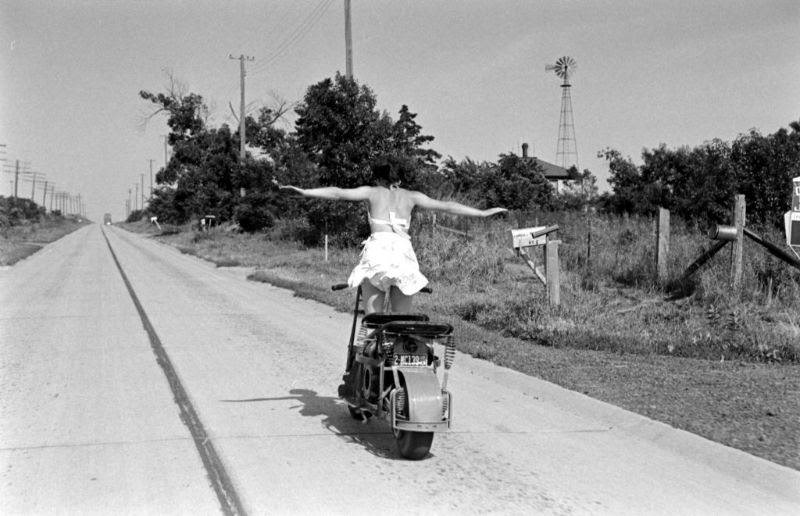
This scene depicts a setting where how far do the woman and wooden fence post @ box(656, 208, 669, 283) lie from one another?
796cm

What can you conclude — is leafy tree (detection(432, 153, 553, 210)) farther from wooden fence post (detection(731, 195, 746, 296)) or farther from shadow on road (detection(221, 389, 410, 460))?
shadow on road (detection(221, 389, 410, 460))

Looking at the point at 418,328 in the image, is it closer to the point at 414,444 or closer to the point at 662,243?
the point at 414,444

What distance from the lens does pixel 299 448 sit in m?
5.17

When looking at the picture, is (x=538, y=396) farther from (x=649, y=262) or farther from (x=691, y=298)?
(x=649, y=262)

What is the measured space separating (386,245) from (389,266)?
0.16 m

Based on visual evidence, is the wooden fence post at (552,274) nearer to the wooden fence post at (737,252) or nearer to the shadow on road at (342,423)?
the wooden fence post at (737,252)

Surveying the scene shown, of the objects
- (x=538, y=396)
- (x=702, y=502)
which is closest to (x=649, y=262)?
(x=538, y=396)

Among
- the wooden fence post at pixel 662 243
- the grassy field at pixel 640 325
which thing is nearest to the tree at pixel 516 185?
the grassy field at pixel 640 325

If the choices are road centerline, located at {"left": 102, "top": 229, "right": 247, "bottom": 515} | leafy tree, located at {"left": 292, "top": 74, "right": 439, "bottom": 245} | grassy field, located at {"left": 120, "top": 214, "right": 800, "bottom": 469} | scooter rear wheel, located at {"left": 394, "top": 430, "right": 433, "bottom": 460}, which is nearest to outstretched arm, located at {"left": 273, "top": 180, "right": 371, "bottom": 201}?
scooter rear wheel, located at {"left": 394, "top": 430, "right": 433, "bottom": 460}

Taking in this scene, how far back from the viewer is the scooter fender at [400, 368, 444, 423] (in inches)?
185

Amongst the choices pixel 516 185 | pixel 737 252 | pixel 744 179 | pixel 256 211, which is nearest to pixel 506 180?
pixel 516 185

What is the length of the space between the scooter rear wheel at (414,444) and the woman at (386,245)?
101 cm

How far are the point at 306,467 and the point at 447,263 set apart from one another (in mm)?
13183

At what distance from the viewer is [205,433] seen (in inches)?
217
